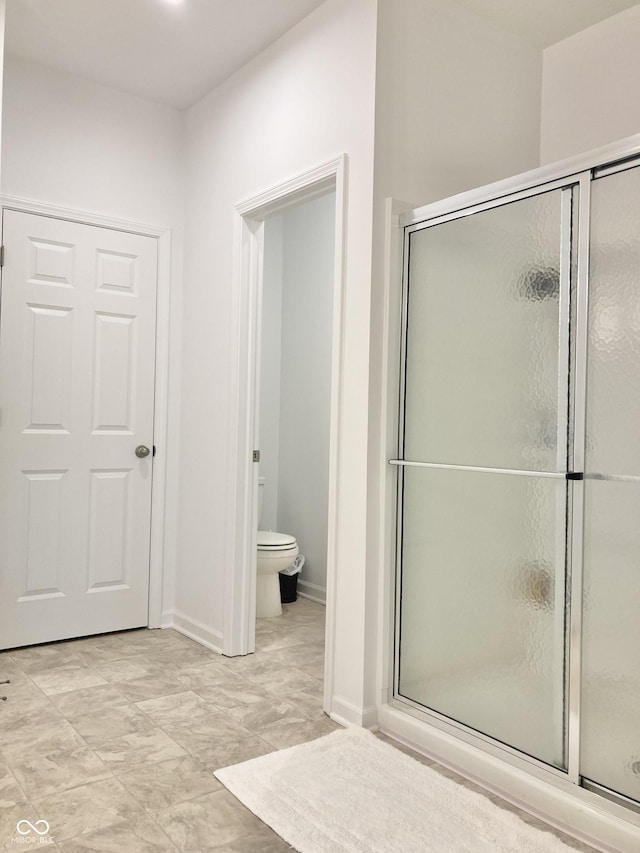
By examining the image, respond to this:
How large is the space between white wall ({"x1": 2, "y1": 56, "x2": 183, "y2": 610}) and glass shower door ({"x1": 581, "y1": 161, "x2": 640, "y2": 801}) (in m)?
2.36

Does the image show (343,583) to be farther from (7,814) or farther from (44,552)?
(44,552)

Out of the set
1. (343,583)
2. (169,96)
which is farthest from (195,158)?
(343,583)

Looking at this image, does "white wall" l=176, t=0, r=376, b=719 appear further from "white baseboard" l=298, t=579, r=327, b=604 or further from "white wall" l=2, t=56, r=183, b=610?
"white baseboard" l=298, t=579, r=327, b=604

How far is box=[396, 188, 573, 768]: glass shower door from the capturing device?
2.05 metres

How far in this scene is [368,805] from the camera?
1.99 metres

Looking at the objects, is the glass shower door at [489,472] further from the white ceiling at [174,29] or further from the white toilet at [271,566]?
the white toilet at [271,566]

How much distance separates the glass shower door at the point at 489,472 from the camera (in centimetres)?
205

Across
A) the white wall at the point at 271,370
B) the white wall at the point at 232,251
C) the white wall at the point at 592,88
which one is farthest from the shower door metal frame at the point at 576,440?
the white wall at the point at 271,370

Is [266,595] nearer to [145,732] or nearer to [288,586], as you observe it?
[288,586]

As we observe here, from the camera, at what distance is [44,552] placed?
3334 mm

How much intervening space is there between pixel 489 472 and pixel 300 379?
2.42m

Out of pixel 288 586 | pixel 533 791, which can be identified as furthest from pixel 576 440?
pixel 288 586

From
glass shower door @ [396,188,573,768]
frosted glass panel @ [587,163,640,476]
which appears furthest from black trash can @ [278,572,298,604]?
frosted glass panel @ [587,163,640,476]

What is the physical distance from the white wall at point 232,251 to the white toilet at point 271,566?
0.40 meters
